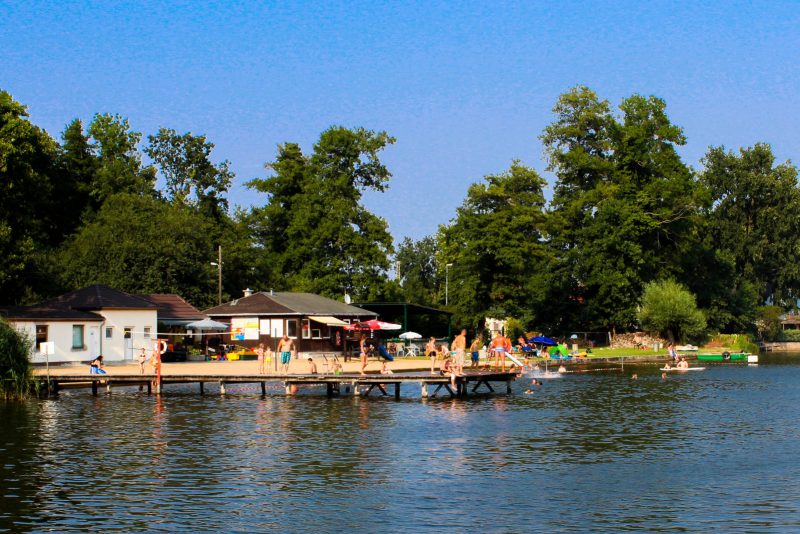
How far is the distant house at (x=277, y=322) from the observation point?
223 ft

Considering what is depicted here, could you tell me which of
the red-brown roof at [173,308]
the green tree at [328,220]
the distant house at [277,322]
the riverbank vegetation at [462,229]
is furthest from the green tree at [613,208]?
the red-brown roof at [173,308]

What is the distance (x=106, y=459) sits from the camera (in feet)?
88.8

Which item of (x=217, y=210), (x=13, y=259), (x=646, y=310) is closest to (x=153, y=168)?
(x=217, y=210)

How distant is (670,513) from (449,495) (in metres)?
4.59

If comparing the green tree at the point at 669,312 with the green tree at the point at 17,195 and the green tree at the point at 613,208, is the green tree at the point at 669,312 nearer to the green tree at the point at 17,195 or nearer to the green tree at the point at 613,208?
the green tree at the point at 613,208

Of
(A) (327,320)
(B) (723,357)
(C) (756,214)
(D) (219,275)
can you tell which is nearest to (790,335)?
(C) (756,214)

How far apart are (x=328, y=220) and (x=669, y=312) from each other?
30.0 m

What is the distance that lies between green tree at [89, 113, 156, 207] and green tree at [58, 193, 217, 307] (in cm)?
874

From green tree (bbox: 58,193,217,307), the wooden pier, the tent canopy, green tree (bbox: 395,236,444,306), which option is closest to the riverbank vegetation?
green tree (bbox: 58,193,217,307)

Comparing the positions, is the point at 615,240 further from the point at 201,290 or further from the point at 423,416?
the point at 423,416

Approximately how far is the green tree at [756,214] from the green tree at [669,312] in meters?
26.6

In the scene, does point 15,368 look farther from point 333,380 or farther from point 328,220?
point 328,220

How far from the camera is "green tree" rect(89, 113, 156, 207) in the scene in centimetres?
9094

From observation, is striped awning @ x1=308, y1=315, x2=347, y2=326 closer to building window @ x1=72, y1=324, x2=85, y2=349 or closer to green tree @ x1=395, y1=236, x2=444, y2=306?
building window @ x1=72, y1=324, x2=85, y2=349
